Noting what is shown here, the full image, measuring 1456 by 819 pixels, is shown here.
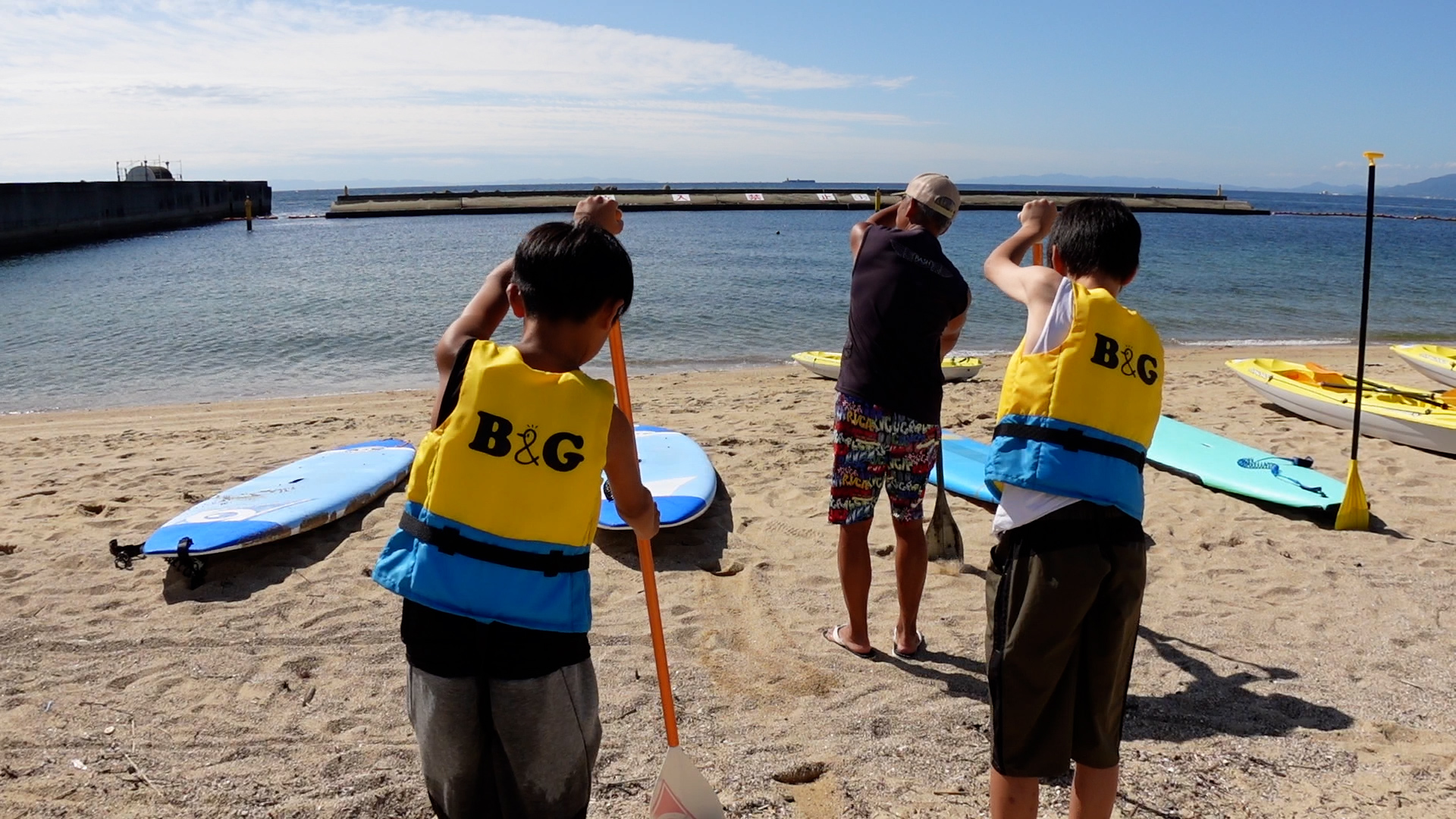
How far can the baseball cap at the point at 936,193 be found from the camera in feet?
11.1

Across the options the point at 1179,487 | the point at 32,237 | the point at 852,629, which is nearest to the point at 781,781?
the point at 852,629

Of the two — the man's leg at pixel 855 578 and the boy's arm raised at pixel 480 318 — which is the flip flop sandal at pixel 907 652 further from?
the boy's arm raised at pixel 480 318

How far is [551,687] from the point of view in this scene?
1.73m

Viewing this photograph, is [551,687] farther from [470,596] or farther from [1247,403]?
[1247,403]

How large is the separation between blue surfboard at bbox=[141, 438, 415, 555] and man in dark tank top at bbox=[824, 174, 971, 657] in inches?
121

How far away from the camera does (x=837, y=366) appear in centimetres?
1124

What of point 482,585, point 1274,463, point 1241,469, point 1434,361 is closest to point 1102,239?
point 482,585

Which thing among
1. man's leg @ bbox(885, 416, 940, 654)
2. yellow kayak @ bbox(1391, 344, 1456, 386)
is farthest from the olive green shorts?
yellow kayak @ bbox(1391, 344, 1456, 386)

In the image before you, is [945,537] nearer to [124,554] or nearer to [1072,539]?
[1072,539]

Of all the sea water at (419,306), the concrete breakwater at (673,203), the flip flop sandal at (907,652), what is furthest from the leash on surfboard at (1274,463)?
the concrete breakwater at (673,203)

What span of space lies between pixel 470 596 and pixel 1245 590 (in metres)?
4.15

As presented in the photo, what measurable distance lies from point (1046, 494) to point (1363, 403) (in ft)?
22.1

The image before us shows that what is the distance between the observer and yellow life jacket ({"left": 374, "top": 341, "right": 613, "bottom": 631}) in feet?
5.47

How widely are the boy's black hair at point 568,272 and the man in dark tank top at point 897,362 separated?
1782 millimetres
